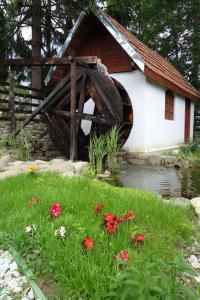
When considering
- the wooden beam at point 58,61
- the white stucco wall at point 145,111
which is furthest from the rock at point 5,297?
the white stucco wall at point 145,111

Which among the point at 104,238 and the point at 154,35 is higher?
the point at 154,35

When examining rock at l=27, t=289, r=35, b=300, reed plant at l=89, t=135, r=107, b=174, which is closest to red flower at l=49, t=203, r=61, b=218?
rock at l=27, t=289, r=35, b=300

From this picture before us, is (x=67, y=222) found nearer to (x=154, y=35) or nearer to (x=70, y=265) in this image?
(x=70, y=265)

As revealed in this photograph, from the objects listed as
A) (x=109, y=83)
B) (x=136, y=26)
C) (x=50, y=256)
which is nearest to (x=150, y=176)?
(x=109, y=83)

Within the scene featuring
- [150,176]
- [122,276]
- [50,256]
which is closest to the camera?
[122,276]

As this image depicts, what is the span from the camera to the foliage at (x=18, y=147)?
290 inches

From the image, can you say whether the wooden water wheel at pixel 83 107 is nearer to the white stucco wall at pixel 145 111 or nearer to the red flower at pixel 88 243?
the white stucco wall at pixel 145 111

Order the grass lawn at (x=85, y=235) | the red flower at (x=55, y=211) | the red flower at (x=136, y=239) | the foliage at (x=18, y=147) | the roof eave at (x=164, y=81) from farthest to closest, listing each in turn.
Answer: the roof eave at (x=164, y=81) < the foliage at (x=18, y=147) < the red flower at (x=55, y=211) < the red flower at (x=136, y=239) < the grass lawn at (x=85, y=235)

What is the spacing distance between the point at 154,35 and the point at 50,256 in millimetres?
19064

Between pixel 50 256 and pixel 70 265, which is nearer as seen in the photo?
pixel 70 265

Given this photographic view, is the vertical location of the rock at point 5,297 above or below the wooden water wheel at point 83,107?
below

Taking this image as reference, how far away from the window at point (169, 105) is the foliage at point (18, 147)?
233 inches

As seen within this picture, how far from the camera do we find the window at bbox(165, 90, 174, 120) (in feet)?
39.6

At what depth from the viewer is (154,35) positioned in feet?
63.9
